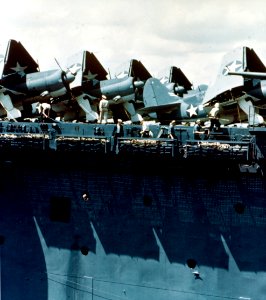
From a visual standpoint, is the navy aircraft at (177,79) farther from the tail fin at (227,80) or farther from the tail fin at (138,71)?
the tail fin at (227,80)

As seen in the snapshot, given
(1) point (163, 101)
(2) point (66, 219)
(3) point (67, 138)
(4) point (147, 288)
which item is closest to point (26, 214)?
(2) point (66, 219)

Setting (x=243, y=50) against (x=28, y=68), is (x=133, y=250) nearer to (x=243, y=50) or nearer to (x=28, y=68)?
(x=243, y=50)

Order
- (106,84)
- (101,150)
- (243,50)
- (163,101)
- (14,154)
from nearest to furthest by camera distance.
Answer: (101,150)
(14,154)
(243,50)
(163,101)
(106,84)

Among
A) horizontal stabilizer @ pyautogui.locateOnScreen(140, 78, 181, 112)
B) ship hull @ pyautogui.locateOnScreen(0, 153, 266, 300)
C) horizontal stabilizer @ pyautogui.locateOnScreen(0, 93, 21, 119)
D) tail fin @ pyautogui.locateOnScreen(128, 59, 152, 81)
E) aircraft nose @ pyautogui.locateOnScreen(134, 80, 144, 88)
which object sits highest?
tail fin @ pyautogui.locateOnScreen(128, 59, 152, 81)

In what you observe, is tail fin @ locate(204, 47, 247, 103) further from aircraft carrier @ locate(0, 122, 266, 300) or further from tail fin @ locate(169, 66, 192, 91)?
tail fin @ locate(169, 66, 192, 91)

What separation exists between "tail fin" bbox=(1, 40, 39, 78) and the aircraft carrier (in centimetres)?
1365

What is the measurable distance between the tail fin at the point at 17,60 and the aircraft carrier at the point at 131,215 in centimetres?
1365

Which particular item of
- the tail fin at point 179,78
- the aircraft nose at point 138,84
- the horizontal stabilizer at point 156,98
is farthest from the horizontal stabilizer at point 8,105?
the tail fin at point 179,78

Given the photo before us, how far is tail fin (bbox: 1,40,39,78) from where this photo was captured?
3100 cm

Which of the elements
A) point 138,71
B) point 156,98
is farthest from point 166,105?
point 138,71

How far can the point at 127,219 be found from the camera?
17.0 metres

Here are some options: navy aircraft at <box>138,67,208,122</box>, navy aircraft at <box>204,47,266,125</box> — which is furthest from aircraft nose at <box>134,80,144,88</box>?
navy aircraft at <box>204,47,266,125</box>

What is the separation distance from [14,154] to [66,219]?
2929 mm

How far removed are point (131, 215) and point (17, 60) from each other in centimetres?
1847
